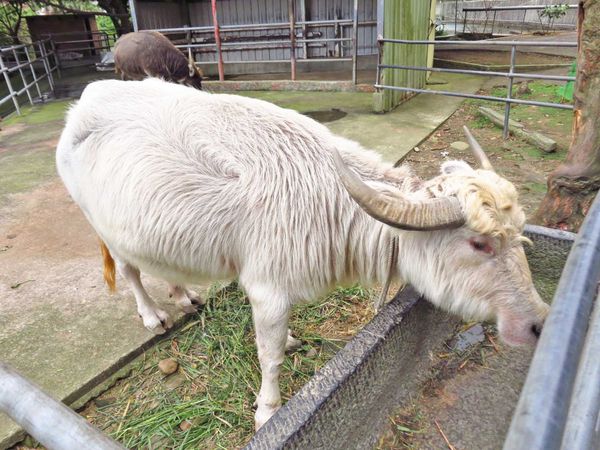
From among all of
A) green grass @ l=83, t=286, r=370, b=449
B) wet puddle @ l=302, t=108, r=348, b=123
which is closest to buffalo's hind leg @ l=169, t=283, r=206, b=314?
green grass @ l=83, t=286, r=370, b=449

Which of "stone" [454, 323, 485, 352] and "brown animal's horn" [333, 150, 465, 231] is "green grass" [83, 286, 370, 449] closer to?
"stone" [454, 323, 485, 352]

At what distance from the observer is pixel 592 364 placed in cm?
68

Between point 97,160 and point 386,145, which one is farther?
point 386,145

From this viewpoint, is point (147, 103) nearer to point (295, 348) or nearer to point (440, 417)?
point (295, 348)

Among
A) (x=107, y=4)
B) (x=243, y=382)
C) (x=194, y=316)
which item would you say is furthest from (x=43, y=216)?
(x=107, y=4)

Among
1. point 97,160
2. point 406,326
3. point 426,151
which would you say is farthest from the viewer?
point 426,151

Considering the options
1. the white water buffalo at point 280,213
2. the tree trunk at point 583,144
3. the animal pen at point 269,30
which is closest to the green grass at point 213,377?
the white water buffalo at point 280,213

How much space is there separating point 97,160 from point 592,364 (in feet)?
7.51

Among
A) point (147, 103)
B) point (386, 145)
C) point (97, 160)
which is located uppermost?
point (147, 103)

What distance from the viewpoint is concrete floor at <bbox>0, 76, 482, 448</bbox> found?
8.05 feet

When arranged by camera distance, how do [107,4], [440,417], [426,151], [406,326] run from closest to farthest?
[406,326] < [440,417] < [426,151] < [107,4]

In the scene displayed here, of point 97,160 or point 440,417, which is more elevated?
point 97,160

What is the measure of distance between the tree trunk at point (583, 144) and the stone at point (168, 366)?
108 inches

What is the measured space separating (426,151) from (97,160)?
4.34 metres
